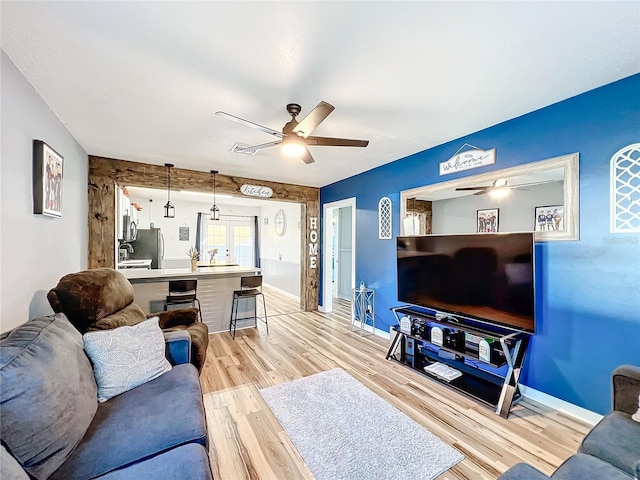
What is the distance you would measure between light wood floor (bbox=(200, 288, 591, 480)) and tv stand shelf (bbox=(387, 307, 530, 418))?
0.35 ft

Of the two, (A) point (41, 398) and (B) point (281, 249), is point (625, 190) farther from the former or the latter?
(B) point (281, 249)

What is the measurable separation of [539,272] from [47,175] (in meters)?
4.02

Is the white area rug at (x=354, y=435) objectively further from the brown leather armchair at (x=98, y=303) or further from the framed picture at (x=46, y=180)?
the framed picture at (x=46, y=180)

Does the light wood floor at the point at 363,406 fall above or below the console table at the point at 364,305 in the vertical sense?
below

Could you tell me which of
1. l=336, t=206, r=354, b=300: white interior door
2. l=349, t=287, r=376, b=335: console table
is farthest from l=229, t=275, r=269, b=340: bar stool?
l=336, t=206, r=354, b=300: white interior door

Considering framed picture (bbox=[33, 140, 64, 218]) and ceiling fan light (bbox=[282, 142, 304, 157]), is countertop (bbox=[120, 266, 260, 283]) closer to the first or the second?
framed picture (bbox=[33, 140, 64, 218])

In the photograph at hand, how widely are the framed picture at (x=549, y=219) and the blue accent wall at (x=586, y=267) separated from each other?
0.42 feet

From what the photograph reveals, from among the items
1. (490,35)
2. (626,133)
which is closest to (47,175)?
(490,35)

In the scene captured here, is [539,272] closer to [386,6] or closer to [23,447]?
[386,6]

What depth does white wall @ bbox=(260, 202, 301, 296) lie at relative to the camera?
6256 mm

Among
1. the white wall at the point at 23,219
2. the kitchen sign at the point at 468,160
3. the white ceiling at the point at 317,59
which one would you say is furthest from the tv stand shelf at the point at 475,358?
the white wall at the point at 23,219

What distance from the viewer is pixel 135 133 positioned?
9.35 feet

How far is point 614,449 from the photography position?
3.91ft

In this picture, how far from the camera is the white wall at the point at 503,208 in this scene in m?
2.37
